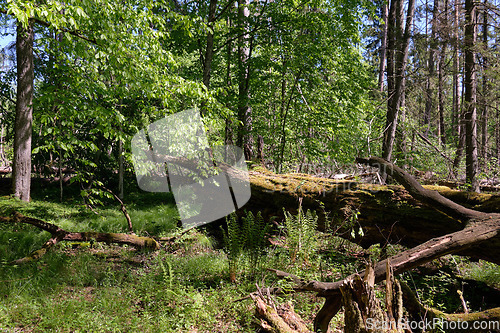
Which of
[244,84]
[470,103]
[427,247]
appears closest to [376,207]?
[427,247]

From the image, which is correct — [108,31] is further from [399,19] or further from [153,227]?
[399,19]

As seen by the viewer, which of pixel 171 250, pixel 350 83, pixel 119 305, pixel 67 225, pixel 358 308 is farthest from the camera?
pixel 350 83

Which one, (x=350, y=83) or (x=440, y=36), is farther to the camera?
(x=350, y=83)

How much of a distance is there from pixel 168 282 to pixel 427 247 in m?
3.22

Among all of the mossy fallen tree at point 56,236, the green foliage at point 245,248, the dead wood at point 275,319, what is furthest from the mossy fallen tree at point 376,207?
the mossy fallen tree at point 56,236

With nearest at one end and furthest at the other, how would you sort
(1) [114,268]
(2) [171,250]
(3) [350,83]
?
1. (1) [114,268]
2. (2) [171,250]
3. (3) [350,83]

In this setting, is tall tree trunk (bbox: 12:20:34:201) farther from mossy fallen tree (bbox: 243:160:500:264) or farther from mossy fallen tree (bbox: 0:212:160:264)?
mossy fallen tree (bbox: 243:160:500:264)

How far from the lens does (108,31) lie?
199 inches

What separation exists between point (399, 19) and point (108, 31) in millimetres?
6882

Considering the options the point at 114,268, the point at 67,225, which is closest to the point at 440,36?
the point at 114,268

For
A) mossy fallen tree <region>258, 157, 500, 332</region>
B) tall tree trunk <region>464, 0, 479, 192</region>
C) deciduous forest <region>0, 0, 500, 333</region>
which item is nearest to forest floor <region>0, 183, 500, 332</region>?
deciduous forest <region>0, 0, 500, 333</region>

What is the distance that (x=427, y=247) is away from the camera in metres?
2.92

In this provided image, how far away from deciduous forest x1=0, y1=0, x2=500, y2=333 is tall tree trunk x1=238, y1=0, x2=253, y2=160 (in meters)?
0.07

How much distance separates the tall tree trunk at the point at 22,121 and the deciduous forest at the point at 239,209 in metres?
0.04
